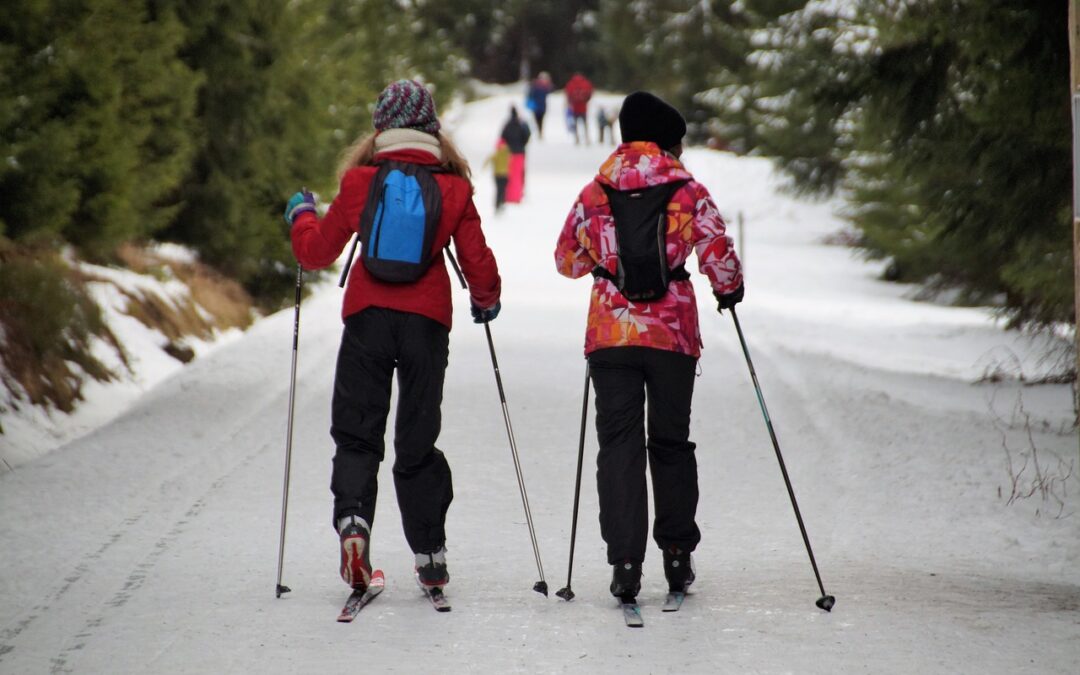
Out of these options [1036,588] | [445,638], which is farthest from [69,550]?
[1036,588]

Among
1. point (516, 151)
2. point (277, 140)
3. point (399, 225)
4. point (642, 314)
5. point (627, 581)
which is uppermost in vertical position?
point (399, 225)

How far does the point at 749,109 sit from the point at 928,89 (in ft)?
81.5

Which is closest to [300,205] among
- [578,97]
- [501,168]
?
[501,168]

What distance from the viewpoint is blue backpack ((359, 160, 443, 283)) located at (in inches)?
231

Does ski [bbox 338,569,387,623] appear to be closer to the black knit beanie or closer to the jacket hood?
the jacket hood

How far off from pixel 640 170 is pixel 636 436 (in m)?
1.08

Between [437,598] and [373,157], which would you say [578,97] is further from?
[437,598]

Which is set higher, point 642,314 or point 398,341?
point 642,314

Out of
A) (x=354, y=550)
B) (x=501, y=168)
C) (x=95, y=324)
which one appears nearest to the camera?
(x=354, y=550)

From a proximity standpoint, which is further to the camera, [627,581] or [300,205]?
[300,205]

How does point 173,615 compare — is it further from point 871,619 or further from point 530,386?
point 530,386

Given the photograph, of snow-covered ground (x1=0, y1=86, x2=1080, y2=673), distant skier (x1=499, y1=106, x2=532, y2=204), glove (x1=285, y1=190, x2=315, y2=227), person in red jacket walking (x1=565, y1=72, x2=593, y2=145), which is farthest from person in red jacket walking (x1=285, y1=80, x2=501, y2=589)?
person in red jacket walking (x1=565, y1=72, x2=593, y2=145)

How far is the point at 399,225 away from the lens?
19.3ft

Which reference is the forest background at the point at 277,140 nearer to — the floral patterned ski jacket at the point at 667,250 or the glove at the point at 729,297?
the glove at the point at 729,297
